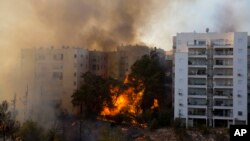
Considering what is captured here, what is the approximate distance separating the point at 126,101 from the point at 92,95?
4.15 meters

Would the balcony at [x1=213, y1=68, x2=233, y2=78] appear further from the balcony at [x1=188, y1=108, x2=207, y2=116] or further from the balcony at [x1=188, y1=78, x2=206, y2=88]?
the balcony at [x1=188, y1=108, x2=207, y2=116]

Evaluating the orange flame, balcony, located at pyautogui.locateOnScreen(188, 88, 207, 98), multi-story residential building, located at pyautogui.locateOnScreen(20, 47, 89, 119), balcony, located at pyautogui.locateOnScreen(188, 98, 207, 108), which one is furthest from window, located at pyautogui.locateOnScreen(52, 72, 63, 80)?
balcony, located at pyautogui.locateOnScreen(188, 98, 207, 108)

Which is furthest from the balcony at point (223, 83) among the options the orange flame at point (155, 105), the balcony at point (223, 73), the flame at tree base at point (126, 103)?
the flame at tree base at point (126, 103)

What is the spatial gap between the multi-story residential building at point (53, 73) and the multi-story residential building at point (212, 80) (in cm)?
1112

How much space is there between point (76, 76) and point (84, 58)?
2565mm

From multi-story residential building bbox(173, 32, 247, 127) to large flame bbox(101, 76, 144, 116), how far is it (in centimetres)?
441

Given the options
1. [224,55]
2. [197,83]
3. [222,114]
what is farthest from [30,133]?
[224,55]

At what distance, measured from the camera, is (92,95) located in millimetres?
37000

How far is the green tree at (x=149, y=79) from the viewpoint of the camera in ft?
122

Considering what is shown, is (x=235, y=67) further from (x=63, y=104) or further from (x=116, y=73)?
(x=63, y=104)

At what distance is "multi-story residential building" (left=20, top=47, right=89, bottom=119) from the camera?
137 ft

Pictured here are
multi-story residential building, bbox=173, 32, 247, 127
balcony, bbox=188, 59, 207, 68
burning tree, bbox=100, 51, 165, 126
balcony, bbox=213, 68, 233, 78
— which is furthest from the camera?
burning tree, bbox=100, 51, 165, 126

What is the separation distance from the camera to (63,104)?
42094 millimetres

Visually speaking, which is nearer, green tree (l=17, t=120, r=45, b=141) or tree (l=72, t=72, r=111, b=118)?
green tree (l=17, t=120, r=45, b=141)
